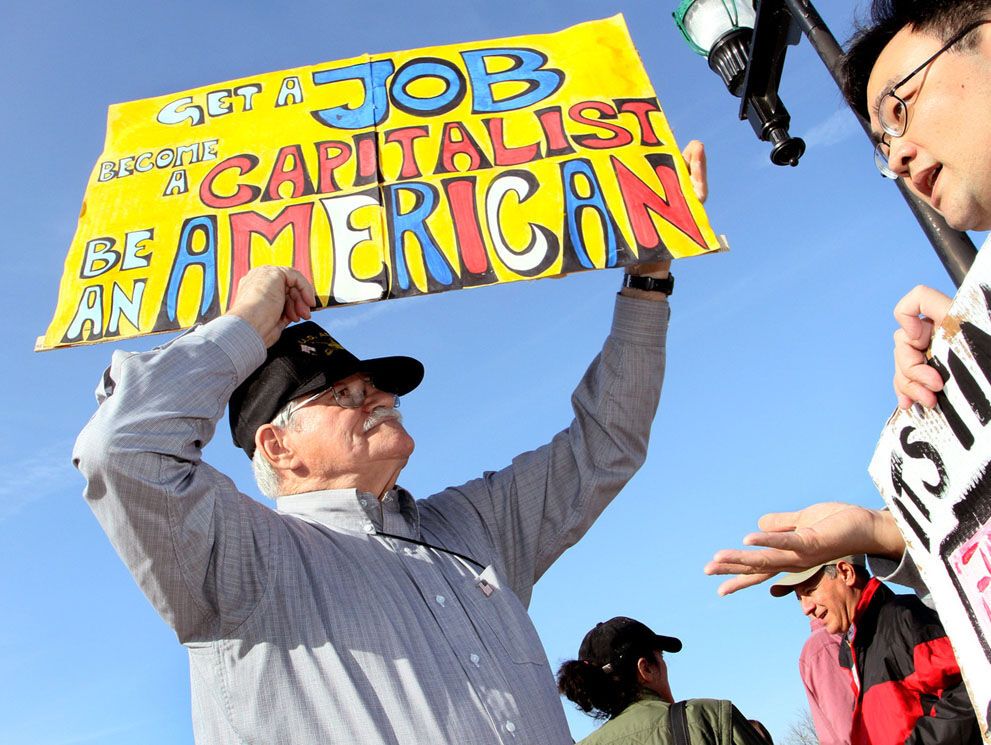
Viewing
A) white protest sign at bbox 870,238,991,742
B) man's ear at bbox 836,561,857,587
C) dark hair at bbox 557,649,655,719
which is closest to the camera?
white protest sign at bbox 870,238,991,742

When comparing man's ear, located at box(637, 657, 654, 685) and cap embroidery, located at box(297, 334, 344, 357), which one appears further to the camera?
man's ear, located at box(637, 657, 654, 685)

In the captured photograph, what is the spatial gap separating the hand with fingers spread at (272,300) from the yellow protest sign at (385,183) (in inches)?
6.1

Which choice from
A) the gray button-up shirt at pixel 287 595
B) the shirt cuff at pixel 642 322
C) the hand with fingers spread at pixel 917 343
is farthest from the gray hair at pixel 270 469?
the hand with fingers spread at pixel 917 343

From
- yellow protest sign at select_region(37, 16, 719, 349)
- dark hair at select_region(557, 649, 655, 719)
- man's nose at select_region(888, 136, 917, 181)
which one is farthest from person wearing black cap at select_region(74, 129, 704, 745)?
man's nose at select_region(888, 136, 917, 181)

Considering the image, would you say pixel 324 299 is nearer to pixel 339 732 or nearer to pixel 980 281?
pixel 339 732

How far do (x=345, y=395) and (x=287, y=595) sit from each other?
0.68 metres

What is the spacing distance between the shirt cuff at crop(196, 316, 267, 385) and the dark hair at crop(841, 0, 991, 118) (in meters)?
1.44

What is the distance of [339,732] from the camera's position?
1.80 metres

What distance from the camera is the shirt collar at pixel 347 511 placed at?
2.30m

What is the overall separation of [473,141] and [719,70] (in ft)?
3.64

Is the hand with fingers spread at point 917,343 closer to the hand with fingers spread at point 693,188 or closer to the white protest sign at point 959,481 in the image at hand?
the white protest sign at point 959,481

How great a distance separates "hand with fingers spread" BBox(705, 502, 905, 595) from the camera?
153 centimetres

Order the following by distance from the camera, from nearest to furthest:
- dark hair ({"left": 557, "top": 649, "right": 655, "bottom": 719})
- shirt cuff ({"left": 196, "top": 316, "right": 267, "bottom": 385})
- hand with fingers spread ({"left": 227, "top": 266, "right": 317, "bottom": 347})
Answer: shirt cuff ({"left": 196, "top": 316, "right": 267, "bottom": 385})
hand with fingers spread ({"left": 227, "top": 266, "right": 317, "bottom": 347})
dark hair ({"left": 557, "top": 649, "right": 655, "bottom": 719})

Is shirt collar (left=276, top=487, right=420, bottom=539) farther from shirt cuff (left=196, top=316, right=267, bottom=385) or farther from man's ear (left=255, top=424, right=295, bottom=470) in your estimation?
shirt cuff (left=196, top=316, right=267, bottom=385)
